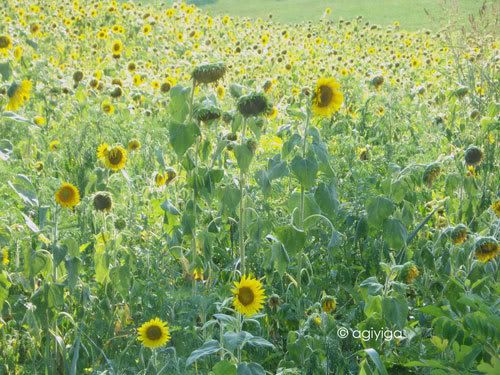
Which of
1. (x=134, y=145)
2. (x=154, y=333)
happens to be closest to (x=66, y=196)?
(x=154, y=333)

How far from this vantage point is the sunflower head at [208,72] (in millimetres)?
2141

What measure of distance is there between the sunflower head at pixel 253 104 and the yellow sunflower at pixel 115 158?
0.74 m

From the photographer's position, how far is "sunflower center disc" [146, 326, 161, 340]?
77.0 inches

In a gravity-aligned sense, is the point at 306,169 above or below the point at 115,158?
above

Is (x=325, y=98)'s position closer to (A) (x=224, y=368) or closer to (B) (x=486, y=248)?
(B) (x=486, y=248)

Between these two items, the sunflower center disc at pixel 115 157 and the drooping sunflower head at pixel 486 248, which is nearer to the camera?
the drooping sunflower head at pixel 486 248

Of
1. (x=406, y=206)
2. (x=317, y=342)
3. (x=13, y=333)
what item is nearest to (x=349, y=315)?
(x=317, y=342)

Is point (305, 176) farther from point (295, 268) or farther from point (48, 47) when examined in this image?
point (48, 47)

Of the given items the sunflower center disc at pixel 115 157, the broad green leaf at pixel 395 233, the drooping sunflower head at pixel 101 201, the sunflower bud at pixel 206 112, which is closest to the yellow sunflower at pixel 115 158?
the sunflower center disc at pixel 115 157

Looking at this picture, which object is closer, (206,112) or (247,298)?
(247,298)

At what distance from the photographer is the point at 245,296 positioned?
189 cm

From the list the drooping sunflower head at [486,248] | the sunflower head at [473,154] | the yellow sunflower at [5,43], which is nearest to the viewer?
the drooping sunflower head at [486,248]

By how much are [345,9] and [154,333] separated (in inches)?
601
